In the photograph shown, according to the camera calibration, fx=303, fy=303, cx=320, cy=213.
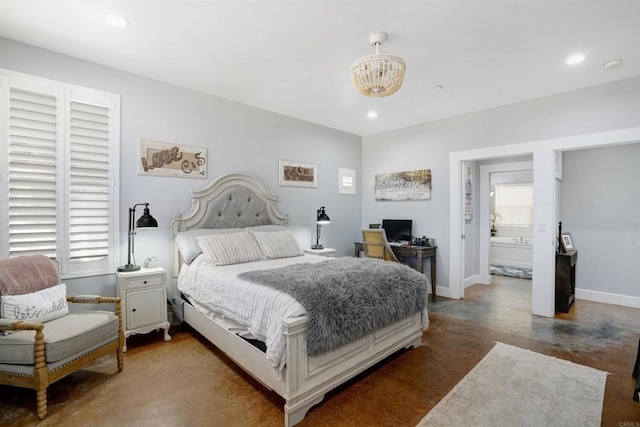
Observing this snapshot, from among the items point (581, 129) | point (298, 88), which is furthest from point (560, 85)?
point (298, 88)

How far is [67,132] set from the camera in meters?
2.81

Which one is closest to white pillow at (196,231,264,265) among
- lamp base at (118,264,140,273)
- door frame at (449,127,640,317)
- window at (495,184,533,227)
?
lamp base at (118,264,140,273)

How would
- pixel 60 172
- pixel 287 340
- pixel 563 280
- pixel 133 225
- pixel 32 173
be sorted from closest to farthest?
pixel 287 340
pixel 32 173
pixel 60 172
pixel 133 225
pixel 563 280

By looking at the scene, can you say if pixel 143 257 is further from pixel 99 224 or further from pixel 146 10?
pixel 146 10

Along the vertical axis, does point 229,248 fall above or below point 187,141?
below

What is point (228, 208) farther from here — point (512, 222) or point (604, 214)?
point (512, 222)

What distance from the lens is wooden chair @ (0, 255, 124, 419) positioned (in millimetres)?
1867

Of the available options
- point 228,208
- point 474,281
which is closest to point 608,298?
point 474,281

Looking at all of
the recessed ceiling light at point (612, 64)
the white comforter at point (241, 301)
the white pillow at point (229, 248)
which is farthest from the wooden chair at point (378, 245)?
the recessed ceiling light at point (612, 64)

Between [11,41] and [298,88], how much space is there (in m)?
2.56

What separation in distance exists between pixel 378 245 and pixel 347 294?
87.3 inches

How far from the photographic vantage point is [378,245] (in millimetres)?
4277

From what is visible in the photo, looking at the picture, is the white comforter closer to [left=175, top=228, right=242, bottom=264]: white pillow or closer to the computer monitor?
[left=175, top=228, right=242, bottom=264]: white pillow

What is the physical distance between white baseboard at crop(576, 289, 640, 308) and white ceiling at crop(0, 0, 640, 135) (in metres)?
2.87
